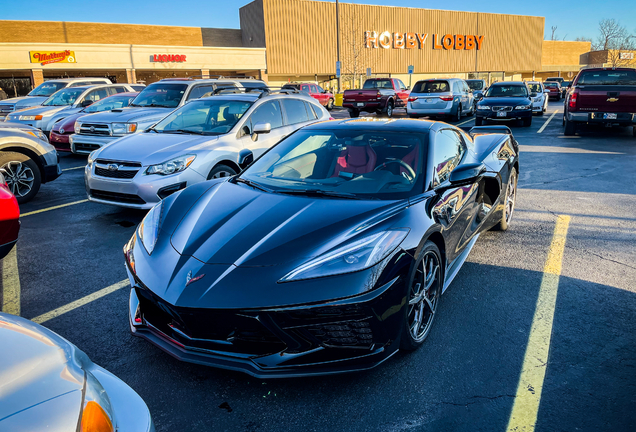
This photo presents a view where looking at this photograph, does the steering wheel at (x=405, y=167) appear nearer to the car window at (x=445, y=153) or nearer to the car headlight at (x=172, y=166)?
the car window at (x=445, y=153)

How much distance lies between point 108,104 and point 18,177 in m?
6.03

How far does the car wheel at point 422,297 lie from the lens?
2914 millimetres

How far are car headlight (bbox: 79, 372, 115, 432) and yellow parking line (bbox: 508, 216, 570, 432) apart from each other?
6.23ft

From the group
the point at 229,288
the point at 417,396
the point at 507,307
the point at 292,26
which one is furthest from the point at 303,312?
the point at 292,26

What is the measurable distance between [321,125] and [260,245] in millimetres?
1916

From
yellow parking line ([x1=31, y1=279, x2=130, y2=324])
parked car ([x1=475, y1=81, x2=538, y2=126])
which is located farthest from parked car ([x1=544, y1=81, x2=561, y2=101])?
yellow parking line ([x1=31, y1=279, x2=130, y2=324])

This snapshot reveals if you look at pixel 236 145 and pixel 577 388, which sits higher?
pixel 236 145

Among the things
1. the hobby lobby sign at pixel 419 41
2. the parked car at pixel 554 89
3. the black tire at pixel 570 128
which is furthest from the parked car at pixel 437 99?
the hobby lobby sign at pixel 419 41

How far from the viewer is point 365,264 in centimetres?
264

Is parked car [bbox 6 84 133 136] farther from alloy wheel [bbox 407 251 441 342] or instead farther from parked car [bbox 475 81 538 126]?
alloy wheel [bbox 407 251 441 342]

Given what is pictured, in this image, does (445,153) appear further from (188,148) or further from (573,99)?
(573,99)

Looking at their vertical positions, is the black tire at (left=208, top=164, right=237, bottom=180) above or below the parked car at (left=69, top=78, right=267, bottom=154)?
below

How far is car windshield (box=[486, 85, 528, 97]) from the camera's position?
17.8 metres

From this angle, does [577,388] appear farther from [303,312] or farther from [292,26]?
[292,26]
